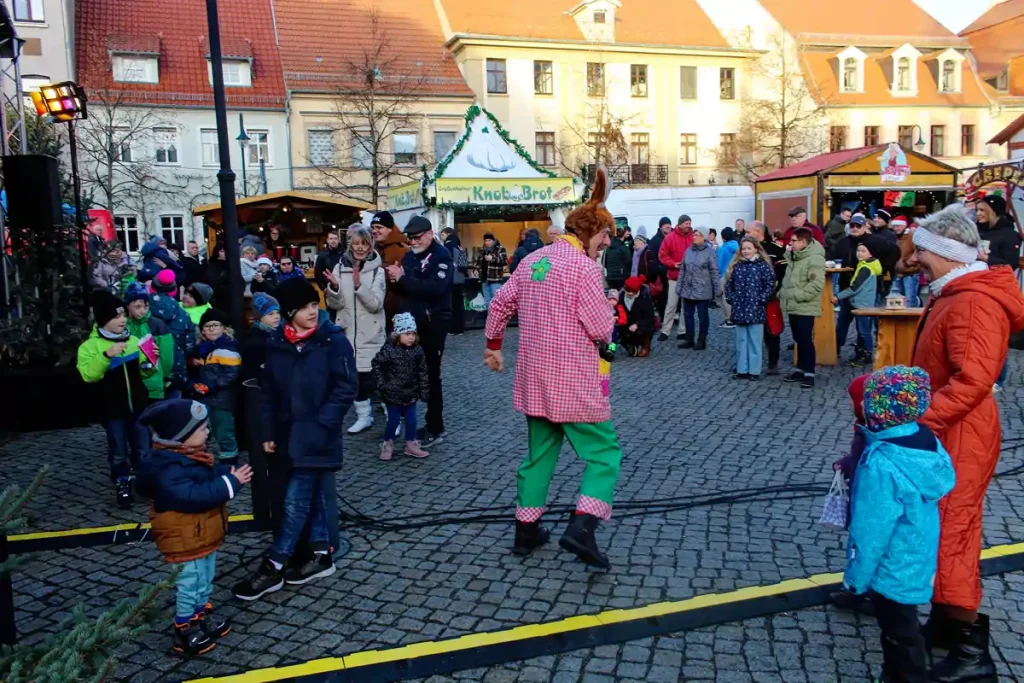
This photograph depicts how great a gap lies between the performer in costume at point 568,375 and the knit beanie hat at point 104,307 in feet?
9.73

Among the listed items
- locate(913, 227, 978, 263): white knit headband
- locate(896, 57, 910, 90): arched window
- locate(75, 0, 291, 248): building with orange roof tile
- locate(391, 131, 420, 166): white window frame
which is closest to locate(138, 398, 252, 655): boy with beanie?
locate(913, 227, 978, 263): white knit headband

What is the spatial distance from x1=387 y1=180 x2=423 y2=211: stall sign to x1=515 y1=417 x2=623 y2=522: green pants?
11.9m

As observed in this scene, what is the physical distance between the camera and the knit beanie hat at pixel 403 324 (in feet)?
22.6

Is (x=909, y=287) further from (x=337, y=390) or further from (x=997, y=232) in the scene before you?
(x=337, y=390)

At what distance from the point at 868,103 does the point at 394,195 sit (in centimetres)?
→ 3092

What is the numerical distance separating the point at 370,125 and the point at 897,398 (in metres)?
32.6

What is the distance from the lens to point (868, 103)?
4097 cm

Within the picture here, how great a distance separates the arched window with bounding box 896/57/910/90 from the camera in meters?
42.1

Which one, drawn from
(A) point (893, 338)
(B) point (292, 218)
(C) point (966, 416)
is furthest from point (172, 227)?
(C) point (966, 416)

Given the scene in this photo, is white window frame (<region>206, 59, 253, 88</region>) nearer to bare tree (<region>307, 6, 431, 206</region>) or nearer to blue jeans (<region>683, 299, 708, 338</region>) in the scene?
bare tree (<region>307, 6, 431, 206</region>)

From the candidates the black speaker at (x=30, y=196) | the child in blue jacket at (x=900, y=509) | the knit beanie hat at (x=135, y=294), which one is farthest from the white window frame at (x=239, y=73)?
the child in blue jacket at (x=900, y=509)

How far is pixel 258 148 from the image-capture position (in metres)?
33.3

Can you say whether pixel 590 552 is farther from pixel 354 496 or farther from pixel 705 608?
pixel 354 496

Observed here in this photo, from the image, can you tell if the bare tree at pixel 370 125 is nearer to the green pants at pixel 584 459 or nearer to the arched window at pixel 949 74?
the arched window at pixel 949 74
